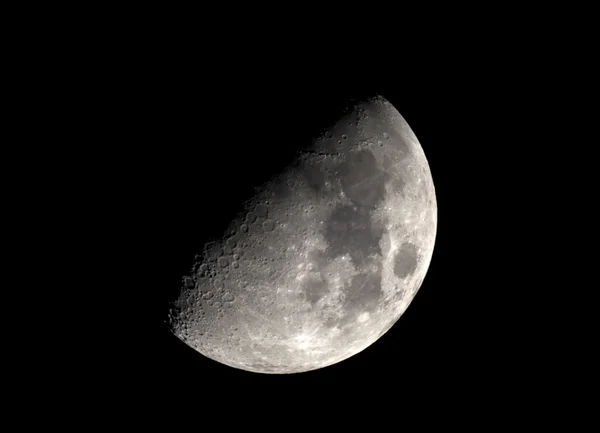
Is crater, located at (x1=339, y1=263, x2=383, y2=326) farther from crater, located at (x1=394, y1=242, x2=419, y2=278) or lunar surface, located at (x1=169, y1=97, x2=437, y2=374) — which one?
crater, located at (x1=394, y1=242, x2=419, y2=278)

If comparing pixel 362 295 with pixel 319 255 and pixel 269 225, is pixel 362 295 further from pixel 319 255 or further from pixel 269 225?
pixel 269 225

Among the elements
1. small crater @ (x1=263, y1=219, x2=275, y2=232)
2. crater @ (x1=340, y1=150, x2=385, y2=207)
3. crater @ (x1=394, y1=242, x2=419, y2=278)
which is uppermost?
crater @ (x1=340, y1=150, x2=385, y2=207)

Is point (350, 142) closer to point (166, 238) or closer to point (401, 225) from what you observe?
point (401, 225)

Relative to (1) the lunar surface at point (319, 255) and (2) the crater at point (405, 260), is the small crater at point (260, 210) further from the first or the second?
(2) the crater at point (405, 260)

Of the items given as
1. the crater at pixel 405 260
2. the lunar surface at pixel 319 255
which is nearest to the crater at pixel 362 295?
the lunar surface at pixel 319 255

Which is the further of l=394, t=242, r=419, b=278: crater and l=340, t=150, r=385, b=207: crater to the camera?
l=394, t=242, r=419, b=278: crater

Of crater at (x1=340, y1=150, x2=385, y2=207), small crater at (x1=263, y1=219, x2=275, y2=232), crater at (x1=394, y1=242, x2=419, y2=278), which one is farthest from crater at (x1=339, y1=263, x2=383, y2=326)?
small crater at (x1=263, y1=219, x2=275, y2=232)

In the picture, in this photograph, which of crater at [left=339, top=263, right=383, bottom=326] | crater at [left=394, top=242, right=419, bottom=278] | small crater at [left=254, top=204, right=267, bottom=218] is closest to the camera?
small crater at [left=254, top=204, right=267, bottom=218]

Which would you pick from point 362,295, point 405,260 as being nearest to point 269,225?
point 362,295
